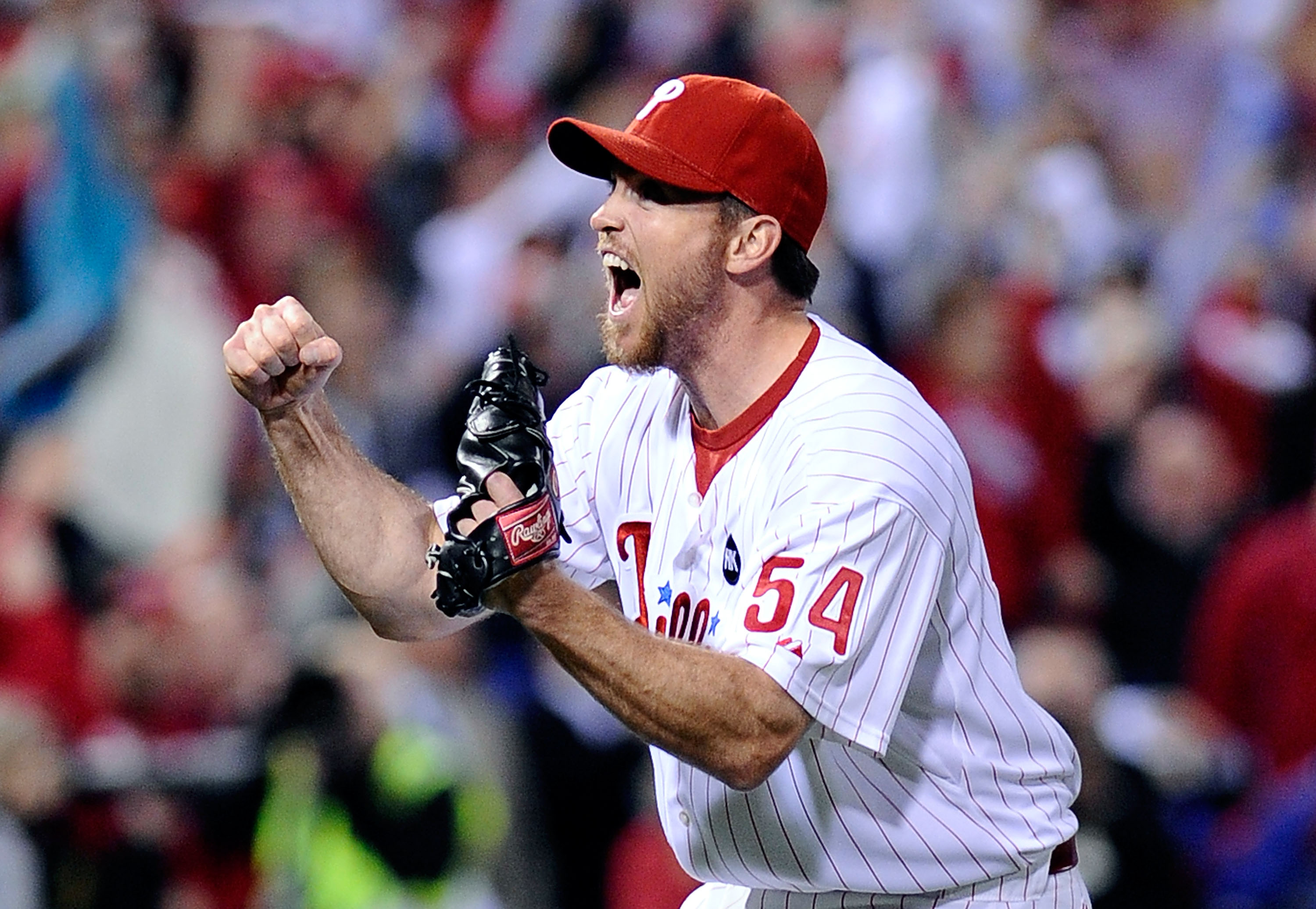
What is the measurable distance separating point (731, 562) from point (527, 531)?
512mm

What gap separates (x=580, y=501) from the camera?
341 cm

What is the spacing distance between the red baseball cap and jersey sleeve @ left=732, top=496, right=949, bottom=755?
60cm

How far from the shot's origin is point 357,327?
6.70 metres

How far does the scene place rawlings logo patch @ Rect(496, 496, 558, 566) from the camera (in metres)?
2.64

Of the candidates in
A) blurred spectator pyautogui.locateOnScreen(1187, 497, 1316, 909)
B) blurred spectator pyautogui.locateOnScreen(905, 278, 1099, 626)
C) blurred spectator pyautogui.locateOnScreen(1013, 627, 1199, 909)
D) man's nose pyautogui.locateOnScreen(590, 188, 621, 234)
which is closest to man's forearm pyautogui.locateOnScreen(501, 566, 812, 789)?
man's nose pyautogui.locateOnScreen(590, 188, 621, 234)

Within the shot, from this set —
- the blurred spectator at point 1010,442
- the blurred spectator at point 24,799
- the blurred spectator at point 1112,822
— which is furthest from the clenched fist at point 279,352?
the blurred spectator at point 1010,442

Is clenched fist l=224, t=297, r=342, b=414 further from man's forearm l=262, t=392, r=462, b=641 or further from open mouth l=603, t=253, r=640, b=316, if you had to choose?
open mouth l=603, t=253, r=640, b=316

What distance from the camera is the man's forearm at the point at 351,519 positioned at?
317cm

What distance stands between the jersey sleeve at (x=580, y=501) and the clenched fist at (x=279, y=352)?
0.50 m

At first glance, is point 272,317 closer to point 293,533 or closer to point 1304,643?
point 293,533

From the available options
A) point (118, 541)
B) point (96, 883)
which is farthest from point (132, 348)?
point (96, 883)

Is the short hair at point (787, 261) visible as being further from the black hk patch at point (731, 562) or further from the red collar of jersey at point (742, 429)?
the black hk patch at point (731, 562)

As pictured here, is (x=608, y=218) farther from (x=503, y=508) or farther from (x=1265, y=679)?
(x=1265, y=679)

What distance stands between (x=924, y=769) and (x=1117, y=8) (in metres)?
7.21
